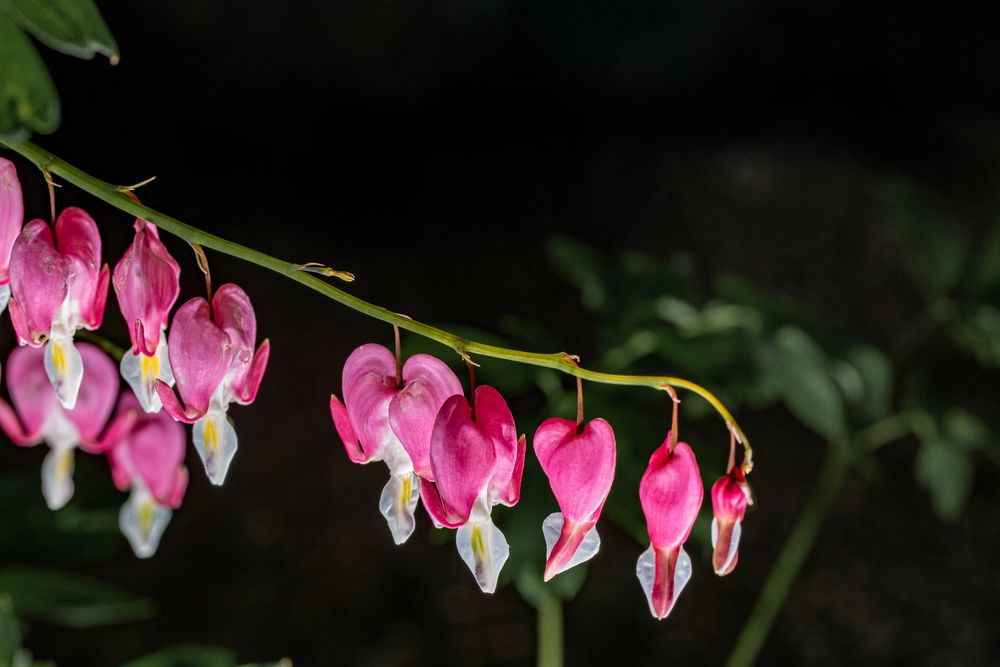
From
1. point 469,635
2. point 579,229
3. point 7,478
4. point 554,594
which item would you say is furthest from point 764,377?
point 579,229

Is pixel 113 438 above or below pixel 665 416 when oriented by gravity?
below

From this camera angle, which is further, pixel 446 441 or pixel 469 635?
pixel 469 635

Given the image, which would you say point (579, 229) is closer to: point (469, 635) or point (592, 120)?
point (592, 120)

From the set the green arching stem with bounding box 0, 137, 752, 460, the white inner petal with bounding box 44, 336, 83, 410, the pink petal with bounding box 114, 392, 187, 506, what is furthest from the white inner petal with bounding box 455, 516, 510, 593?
the pink petal with bounding box 114, 392, 187, 506

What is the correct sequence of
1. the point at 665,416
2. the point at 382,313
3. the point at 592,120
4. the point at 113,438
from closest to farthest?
the point at 382,313
the point at 113,438
the point at 665,416
the point at 592,120

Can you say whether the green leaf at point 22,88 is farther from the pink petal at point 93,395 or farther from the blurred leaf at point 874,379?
the blurred leaf at point 874,379

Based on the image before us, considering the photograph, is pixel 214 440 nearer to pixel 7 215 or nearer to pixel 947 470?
pixel 7 215

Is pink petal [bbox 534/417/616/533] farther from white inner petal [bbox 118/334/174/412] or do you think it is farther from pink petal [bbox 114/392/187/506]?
pink petal [bbox 114/392/187/506]

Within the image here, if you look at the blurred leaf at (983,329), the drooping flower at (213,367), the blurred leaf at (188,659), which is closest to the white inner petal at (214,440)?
the drooping flower at (213,367)
